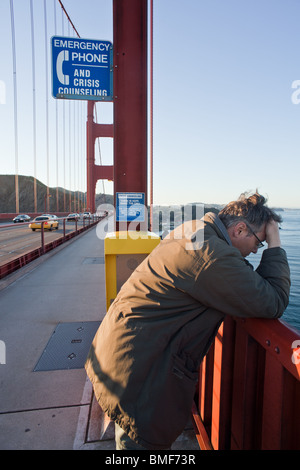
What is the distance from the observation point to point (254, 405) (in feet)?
3.90

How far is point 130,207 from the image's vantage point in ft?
10.8

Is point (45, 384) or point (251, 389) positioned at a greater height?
point (251, 389)

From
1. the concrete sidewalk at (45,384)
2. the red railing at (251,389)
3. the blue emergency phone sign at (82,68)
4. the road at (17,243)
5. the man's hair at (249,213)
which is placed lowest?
the road at (17,243)

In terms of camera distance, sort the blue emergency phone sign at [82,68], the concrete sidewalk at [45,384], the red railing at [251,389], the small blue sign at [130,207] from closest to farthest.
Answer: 1. the red railing at [251,389]
2. the concrete sidewalk at [45,384]
3. the small blue sign at [130,207]
4. the blue emergency phone sign at [82,68]

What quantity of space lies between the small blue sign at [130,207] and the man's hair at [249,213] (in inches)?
79.2

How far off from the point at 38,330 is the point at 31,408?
1231 millimetres

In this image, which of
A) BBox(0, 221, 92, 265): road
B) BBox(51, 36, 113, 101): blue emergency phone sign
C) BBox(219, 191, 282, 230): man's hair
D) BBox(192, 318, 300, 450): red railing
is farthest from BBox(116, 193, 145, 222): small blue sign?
BBox(0, 221, 92, 265): road

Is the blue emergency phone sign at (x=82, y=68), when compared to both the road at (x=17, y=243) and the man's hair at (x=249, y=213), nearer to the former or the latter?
the road at (x=17, y=243)

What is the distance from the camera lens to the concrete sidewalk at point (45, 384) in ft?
5.54

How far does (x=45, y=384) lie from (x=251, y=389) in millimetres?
1631

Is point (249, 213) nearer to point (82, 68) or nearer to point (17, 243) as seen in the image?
point (82, 68)

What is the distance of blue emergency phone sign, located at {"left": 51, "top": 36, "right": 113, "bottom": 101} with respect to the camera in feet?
11.2

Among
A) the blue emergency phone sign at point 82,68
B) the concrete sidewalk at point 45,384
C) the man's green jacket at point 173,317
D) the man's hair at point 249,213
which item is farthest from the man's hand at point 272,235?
the blue emergency phone sign at point 82,68

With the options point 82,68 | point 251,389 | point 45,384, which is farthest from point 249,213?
point 82,68
